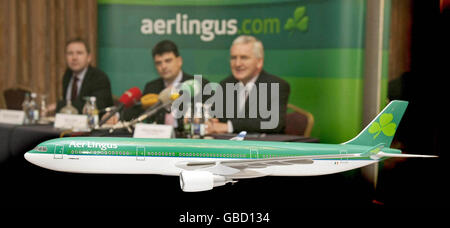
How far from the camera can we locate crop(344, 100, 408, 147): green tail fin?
3.39 meters

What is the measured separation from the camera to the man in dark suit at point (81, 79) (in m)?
5.75

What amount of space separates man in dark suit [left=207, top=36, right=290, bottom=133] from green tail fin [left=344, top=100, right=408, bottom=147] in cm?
95

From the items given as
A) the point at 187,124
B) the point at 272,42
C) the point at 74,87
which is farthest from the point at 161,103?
the point at 74,87

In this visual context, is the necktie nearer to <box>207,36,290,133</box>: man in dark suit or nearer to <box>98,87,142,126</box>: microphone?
<box>98,87,142,126</box>: microphone

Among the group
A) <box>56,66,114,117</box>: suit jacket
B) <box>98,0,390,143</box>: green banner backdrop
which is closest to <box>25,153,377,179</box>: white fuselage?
<box>98,0,390,143</box>: green banner backdrop

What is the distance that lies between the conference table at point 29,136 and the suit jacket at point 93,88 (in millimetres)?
878

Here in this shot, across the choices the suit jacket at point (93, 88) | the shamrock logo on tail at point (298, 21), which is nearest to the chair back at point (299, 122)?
the shamrock logo on tail at point (298, 21)

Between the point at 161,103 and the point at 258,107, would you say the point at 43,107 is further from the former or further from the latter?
the point at 258,107

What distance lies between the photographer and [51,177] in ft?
12.3

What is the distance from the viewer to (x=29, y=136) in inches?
179

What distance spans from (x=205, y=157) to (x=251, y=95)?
1.12m

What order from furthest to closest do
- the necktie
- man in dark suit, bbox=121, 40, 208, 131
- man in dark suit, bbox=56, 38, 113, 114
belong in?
the necktie
man in dark suit, bbox=56, 38, 113, 114
man in dark suit, bbox=121, 40, 208, 131
